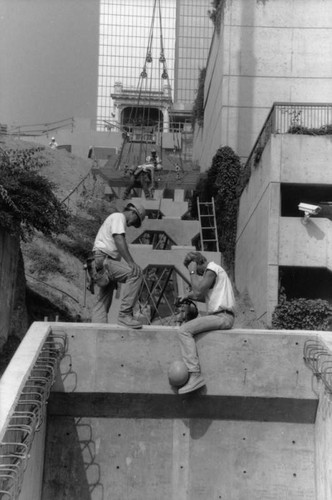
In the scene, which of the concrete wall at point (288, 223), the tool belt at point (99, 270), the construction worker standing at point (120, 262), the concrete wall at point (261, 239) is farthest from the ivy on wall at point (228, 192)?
the tool belt at point (99, 270)

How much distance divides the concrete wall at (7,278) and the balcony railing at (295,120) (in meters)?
7.80

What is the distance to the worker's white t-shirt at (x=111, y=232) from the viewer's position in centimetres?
983

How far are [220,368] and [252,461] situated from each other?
1.29 meters

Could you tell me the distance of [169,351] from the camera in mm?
9727

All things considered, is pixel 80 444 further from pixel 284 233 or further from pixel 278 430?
pixel 284 233

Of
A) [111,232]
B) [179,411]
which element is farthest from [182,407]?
[111,232]

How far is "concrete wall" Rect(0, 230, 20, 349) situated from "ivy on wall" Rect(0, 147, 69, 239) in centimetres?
31

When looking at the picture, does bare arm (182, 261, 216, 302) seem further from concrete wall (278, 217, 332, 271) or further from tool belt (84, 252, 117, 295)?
concrete wall (278, 217, 332, 271)

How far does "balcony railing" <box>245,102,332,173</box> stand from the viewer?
18.8 metres

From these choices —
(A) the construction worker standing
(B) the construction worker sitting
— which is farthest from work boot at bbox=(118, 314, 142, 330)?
(B) the construction worker sitting

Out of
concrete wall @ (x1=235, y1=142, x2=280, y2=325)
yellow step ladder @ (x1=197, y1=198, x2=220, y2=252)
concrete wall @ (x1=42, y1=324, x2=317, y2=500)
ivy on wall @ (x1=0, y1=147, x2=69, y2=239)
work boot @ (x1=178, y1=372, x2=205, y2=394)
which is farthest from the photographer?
yellow step ladder @ (x1=197, y1=198, x2=220, y2=252)

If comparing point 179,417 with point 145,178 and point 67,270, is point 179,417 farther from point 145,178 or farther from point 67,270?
point 145,178

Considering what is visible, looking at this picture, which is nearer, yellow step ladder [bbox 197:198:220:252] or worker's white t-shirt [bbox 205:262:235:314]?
worker's white t-shirt [bbox 205:262:235:314]

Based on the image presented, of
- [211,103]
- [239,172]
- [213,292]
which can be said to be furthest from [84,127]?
[213,292]
